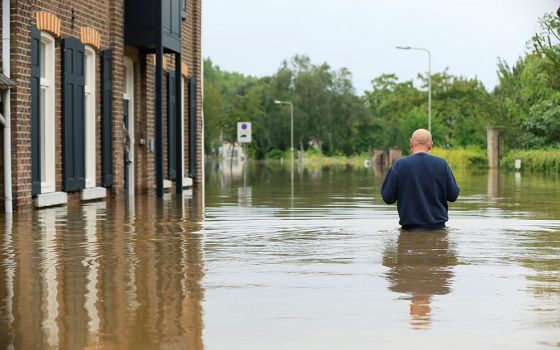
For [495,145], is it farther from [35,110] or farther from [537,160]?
[35,110]

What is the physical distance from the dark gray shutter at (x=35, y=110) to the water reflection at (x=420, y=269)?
28.6ft

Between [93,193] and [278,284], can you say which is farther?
[93,193]

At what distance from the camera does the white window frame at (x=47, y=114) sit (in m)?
20.9

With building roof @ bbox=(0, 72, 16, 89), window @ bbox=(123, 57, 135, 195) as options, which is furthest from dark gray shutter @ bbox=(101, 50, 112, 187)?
building roof @ bbox=(0, 72, 16, 89)

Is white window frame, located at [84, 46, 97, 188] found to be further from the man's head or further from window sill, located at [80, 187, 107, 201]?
the man's head

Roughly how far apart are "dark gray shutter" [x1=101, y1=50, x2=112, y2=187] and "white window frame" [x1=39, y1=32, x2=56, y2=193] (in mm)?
2759

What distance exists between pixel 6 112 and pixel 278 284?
10876 mm

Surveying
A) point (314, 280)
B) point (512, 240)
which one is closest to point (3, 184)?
point (512, 240)

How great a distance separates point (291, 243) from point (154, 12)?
13.3m

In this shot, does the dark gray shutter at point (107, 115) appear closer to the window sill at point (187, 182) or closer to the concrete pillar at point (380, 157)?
the window sill at point (187, 182)

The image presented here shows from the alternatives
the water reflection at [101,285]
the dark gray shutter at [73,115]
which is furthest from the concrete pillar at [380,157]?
the water reflection at [101,285]

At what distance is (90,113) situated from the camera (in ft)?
77.0

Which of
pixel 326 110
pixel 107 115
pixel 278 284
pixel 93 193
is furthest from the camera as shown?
pixel 326 110

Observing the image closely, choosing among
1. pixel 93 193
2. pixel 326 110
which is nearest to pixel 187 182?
pixel 93 193
